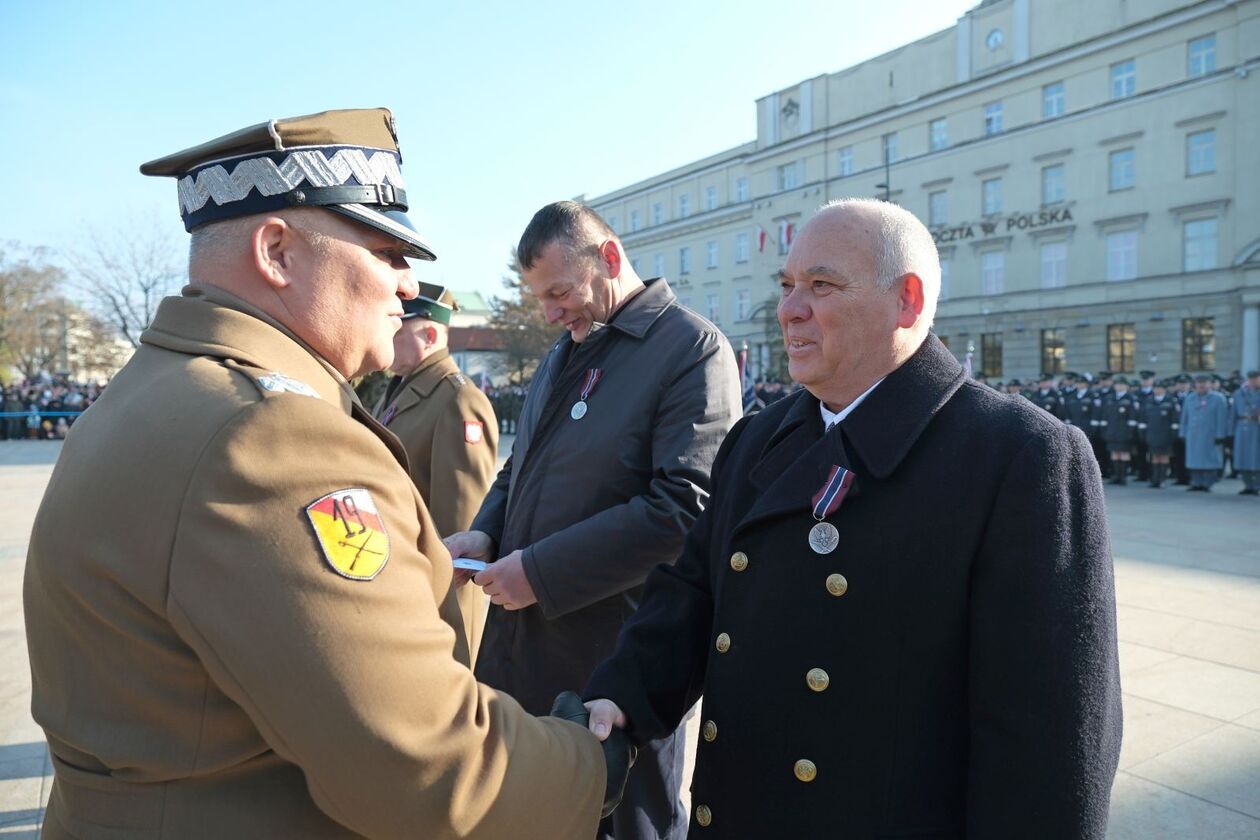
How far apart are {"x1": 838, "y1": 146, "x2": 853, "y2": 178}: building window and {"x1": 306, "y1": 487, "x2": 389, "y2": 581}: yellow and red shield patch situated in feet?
174

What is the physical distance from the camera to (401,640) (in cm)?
133

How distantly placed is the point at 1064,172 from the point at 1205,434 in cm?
2936

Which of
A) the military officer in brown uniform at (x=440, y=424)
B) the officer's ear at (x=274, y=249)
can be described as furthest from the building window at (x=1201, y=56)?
the officer's ear at (x=274, y=249)

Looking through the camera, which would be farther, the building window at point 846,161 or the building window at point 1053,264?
the building window at point 846,161

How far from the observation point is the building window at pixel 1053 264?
4012 centimetres

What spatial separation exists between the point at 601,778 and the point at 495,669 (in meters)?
1.47

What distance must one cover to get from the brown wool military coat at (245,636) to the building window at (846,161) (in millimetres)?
52932

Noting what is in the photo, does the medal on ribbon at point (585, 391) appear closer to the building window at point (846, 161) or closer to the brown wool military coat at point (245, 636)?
the brown wool military coat at point (245, 636)

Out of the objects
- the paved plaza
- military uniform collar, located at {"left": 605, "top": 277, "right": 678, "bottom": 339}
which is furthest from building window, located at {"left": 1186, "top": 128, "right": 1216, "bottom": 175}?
military uniform collar, located at {"left": 605, "top": 277, "right": 678, "bottom": 339}

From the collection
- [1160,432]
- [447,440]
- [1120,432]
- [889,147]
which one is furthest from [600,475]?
[889,147]

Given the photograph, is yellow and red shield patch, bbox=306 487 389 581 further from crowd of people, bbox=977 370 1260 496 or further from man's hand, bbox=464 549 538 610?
crowd of people, bbox=977 370 1260 496

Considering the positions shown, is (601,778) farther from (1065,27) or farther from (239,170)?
(1065,27)

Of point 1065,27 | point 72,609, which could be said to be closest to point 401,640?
point 72,609

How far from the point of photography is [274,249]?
164 cm
